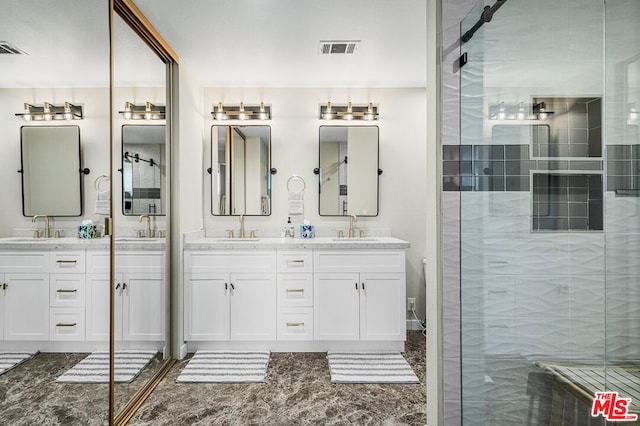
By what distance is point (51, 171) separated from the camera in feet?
4.92

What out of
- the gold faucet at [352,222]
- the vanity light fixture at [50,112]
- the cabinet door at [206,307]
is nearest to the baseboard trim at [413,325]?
the gold faucet at [352,222]

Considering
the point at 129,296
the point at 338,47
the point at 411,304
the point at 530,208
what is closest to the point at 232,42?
the point at 338,47

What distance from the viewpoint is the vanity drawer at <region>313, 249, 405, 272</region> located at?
124 inches

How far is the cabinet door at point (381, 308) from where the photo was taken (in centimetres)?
313

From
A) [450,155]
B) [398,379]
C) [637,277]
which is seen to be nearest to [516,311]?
[637,277]

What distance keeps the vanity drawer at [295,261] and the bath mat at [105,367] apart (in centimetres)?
122

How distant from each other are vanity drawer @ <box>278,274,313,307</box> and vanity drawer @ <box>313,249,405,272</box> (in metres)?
0.15

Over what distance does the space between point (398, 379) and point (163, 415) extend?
1.62 meters

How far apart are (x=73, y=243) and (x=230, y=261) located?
1.55 metres

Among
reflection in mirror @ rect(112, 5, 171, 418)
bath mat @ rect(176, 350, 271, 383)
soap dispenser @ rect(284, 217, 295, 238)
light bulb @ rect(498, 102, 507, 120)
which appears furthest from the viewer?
soap dispenser @ rect(284, 217, 295, 238)

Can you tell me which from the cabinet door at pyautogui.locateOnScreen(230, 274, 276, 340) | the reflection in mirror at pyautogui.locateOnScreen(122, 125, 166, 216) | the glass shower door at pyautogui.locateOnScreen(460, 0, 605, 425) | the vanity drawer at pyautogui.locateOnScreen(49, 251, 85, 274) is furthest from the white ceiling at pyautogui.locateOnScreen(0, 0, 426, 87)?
the cabinet door at pyautogui.locateOnScreen(230, 274, 276, 340)

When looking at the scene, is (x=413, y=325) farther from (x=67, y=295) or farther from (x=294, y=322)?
(x=67, y=295)

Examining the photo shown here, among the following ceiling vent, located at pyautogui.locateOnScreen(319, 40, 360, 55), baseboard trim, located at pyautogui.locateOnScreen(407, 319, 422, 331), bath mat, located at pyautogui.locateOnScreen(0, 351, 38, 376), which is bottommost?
baseboard trim, located at pyautogui.locateOnScreen(407, 319, 422, 331)

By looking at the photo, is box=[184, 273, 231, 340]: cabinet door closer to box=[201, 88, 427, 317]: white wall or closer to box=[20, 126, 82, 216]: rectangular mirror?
box=[201, 88, 427, 317]: white wall
